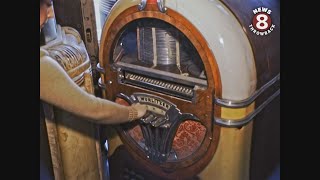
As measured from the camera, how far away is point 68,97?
3.79 feet

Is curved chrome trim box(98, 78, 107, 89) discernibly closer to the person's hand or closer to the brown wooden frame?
the brown wooden frame

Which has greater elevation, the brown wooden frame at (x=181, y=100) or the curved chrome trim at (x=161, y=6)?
the curved chrome trim at (x=161, y=6)

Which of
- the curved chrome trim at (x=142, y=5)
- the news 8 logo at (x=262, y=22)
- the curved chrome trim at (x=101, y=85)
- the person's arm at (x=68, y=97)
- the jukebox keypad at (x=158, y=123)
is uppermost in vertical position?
the curved chrome trim at (x=142, y=5)

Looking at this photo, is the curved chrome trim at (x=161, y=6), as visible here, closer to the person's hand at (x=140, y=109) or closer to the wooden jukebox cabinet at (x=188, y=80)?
the wooden jukebox cabinet at (x=188, y=80)

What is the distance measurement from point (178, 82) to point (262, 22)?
0.37 meters

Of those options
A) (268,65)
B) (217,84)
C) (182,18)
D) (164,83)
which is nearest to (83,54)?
(164,83)

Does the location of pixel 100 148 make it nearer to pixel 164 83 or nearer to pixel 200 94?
pixel 164 83

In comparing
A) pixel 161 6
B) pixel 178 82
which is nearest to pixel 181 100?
pixel 178 82

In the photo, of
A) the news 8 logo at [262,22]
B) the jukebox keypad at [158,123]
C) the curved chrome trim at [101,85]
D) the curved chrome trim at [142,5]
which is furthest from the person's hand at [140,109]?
the news 8 logo at [262,22]

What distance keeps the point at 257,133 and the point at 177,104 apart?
321mm

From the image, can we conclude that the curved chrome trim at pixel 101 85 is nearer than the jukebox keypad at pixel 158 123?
No

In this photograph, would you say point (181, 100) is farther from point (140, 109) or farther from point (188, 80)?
point (140, 109)

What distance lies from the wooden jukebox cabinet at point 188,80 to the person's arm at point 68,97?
20cm

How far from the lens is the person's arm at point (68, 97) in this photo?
1100 mm
